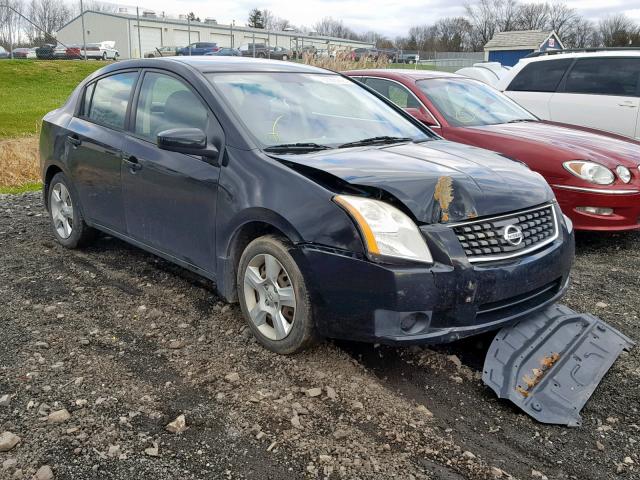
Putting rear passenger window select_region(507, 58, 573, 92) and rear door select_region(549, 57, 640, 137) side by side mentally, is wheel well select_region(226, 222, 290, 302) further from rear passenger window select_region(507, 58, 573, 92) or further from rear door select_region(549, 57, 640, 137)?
rear passenger window select_region(507, 58, 573, 92)

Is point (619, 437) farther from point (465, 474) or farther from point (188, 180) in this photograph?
point (188, 180)

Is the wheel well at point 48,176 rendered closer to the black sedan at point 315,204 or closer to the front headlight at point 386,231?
the black sedan at point 315,204

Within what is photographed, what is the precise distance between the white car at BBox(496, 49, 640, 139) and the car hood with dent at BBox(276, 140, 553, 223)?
5.24 meters

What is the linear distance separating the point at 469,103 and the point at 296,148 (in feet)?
12.1

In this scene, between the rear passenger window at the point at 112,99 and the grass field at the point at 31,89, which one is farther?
the grass field at the point at 31,89

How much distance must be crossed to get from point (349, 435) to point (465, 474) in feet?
1.79

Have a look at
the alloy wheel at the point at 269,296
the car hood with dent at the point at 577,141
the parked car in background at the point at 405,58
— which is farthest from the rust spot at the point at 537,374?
the parked car in background at the point at 405,58

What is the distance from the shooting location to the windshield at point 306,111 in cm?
388

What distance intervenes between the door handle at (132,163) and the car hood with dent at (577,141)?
3464 mm

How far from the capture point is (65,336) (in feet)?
12.5

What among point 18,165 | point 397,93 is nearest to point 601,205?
point 397,93

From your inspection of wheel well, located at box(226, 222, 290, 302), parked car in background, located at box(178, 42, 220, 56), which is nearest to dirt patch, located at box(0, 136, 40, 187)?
wheel well, located at box(226, 222, 290, 302)

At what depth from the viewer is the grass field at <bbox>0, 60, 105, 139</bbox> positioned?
1855cm

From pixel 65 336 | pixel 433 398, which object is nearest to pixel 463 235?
pixel 433 398
